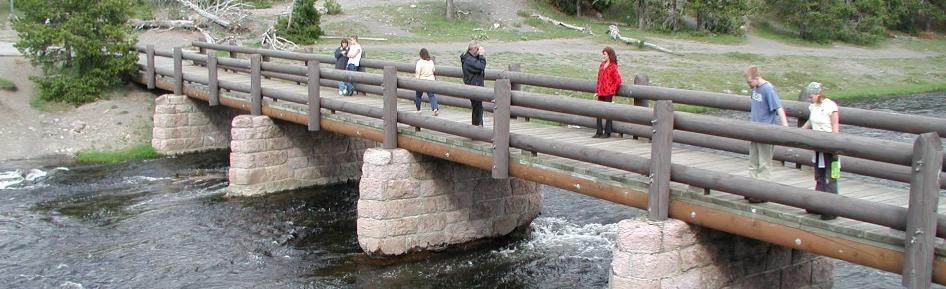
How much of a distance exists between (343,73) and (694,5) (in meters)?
33.7

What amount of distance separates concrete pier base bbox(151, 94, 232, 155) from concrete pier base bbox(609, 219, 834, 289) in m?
15.5

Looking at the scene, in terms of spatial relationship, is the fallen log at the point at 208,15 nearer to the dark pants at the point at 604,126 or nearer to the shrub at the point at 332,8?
the shrub at the point at 332,8

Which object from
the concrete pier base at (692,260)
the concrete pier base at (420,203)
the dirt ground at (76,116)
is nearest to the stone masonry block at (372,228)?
the concrete pier base at (420,203)

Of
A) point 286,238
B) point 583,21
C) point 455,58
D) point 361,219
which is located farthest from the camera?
point 583,21

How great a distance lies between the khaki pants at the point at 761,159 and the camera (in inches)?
348

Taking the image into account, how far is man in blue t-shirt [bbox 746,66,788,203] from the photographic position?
885 cm

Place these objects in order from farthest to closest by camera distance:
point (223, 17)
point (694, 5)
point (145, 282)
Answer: point (694, 5)
point (223, 17)
point (145, 282)

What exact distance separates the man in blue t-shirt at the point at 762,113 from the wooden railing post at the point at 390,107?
5412 mm

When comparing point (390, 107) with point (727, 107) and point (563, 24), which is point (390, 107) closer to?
point (727, 107)

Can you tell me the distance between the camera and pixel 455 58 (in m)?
32.7

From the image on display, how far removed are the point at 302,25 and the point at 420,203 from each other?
22.6 metres

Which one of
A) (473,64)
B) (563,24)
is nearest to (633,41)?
(563,24)

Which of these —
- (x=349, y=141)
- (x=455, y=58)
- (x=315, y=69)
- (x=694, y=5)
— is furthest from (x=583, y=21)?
(x=315, y=69)

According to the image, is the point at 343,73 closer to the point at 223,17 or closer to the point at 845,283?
the point at 845,283
